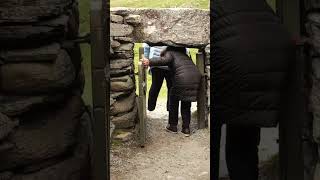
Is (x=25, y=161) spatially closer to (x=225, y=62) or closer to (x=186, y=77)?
(x=225, y=62)

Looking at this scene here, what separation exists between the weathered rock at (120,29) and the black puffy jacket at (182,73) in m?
0.48

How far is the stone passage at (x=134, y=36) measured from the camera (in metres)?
6.44

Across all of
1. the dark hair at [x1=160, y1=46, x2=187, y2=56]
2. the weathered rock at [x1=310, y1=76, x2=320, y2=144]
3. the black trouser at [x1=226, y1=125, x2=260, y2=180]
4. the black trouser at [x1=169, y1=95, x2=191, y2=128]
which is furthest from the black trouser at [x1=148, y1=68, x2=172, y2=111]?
the weathered rock at [x1=310, y1=76, x2=320, y2=144]

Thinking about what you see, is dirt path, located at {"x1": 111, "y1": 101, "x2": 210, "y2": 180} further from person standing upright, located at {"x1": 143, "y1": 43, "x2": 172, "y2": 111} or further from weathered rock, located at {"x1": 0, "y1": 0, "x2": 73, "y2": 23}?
weathered rock, located at {"x1": 0, "y1": 0, "x2": 73, "y2": 23}

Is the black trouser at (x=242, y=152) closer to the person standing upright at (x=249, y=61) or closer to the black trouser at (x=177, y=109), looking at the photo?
the person standing upright at (x=249, y=61)

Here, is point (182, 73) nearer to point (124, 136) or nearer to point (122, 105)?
point (122, 105)

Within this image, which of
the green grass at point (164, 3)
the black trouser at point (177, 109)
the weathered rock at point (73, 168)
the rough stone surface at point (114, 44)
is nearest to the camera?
the weathered rock at point (73, 168)

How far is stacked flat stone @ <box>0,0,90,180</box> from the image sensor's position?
2.36 m

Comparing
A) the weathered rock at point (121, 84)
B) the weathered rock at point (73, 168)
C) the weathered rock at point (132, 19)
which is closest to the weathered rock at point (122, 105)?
the weathered rock at point (121, 84)

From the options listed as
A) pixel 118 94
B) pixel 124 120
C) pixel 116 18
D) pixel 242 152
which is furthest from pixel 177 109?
pixel 242 152

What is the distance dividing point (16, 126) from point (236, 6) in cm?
144

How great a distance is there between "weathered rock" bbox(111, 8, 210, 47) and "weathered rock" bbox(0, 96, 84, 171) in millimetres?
4206

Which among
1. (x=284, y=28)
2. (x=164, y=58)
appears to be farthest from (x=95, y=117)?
(x=164, y=58)

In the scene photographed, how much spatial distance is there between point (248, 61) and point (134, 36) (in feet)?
13.0
